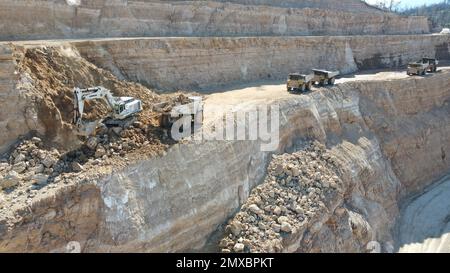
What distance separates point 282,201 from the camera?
13.6 m

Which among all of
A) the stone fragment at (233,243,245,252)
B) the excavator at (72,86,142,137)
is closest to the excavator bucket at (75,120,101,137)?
the excavator at (72,86,142,137)

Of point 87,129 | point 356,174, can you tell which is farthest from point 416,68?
point 87,129

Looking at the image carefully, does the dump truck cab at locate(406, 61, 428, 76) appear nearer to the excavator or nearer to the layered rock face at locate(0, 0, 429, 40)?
the layered rock face at locate(0, 0, 429, 40)

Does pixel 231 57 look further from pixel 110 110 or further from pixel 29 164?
pixel 29 164

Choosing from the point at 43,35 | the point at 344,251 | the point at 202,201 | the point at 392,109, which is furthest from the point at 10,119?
the point at 392,109

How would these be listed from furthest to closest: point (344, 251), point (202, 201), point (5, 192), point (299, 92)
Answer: point (299, 92) → point (344, 251) → point (202, 201) → point (5, 192)

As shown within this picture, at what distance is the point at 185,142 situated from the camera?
12688mm

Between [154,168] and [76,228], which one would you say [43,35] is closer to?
[154,168]

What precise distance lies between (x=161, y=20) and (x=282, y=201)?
12.7 meters

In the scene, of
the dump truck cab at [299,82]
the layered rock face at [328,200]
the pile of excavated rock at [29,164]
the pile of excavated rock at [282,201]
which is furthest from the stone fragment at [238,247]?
the dump truck cab at [299,82]

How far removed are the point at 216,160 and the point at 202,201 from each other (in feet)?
4.94

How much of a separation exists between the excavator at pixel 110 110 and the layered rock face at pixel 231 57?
4.24 m

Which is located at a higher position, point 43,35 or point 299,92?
point 43,35

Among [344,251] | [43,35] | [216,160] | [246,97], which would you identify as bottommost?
[344,251]
